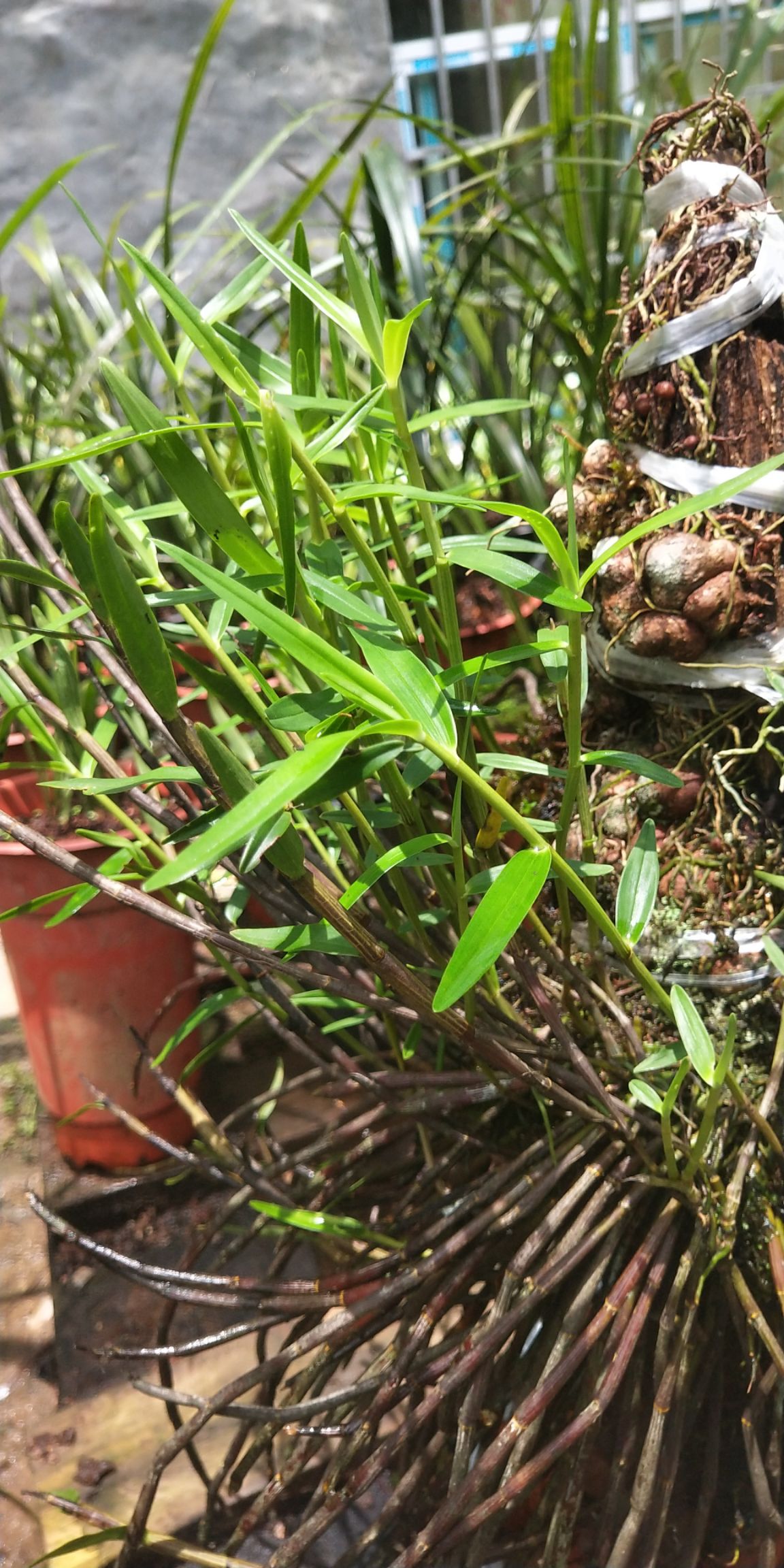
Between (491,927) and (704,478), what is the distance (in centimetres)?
33

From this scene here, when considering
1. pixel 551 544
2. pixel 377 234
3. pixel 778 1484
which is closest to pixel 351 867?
pixel 551 544

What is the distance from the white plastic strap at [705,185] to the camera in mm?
530

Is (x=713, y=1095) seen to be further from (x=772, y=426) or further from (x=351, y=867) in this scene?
(x=772, y=426)

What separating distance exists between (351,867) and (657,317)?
1.05ft

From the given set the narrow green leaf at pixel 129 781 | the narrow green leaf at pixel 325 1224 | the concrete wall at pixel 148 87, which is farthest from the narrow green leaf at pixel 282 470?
the concrete wall at pixel 148 87

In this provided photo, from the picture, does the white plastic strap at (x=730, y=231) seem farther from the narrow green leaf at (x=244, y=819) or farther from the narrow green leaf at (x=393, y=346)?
Answer: the narrow green leaf at (x=244, y=819)

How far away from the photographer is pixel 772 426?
54 centimetres

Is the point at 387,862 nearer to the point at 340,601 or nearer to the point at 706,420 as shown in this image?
the point at 340,601

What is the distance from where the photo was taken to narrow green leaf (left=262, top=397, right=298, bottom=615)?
0.30 m

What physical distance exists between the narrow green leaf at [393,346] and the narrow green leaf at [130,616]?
0.37ft

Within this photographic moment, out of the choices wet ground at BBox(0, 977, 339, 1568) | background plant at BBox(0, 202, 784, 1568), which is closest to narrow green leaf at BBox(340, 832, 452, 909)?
background plant at BBox(0, 202, 784, 1568)

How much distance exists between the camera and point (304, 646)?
11.7 inches

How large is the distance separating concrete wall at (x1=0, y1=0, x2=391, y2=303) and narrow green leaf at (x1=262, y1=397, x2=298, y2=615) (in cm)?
217

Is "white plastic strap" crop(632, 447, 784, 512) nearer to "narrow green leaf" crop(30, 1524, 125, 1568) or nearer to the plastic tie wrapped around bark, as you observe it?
the plastic tie wrapped around bark
